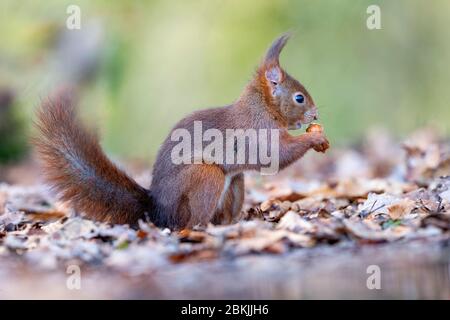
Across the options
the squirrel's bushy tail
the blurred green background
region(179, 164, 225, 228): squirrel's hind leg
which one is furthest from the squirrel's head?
the blurred green background

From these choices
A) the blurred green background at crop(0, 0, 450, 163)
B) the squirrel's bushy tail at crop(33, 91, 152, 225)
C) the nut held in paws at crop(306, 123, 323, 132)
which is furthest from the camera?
the blurred green background at crop(0, 0, 450, 163)

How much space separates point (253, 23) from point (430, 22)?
7.33ft

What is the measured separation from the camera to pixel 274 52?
394cm

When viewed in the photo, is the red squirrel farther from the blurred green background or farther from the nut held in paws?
the blurred green background

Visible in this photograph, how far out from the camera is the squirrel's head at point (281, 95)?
397 cm

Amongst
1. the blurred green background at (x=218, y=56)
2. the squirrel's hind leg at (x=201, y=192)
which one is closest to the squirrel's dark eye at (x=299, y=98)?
the squirrel's hind leg at (x=201, y=192)

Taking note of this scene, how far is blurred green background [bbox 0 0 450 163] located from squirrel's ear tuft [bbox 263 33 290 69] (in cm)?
472

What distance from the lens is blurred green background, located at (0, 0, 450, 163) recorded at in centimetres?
903

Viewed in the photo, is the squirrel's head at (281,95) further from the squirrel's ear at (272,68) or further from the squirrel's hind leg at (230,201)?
the squirrel's hind leg at (230,201)

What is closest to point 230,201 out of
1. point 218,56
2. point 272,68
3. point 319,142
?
point 319,142

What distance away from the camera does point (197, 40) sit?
31.6 feet
